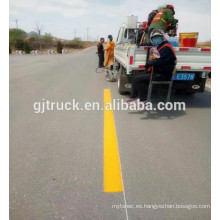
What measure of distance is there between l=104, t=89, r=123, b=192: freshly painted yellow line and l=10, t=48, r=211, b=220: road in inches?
2.7

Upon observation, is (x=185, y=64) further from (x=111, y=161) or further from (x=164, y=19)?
(x=111, y=161)

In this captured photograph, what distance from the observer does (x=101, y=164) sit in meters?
2.51

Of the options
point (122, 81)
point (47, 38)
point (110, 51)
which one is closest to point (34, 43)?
point (47, 38)

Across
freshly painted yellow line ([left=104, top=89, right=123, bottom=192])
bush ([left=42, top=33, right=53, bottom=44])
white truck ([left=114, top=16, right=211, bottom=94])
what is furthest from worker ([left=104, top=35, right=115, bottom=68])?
bush ([left=42, top=33, right=53, bottom=44])

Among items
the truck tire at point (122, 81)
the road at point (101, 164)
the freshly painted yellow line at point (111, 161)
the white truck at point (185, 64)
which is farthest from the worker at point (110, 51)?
the freshly painted yellow line at point (111, 161)

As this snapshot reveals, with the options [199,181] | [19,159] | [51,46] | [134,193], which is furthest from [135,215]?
[51,46]

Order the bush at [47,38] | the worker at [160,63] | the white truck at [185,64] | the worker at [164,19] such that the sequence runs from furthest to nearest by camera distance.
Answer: the bush at [47,38], the worker at [164,19], the white truck at [185,64], the worker at [160,63]

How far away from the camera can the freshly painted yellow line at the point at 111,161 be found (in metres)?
2.16

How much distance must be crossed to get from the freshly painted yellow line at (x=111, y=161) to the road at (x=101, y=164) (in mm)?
67

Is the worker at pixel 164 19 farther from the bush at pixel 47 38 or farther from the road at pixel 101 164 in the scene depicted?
the bush at pixel 47 38

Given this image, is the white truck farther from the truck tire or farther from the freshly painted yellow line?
the freshly painted yellow line

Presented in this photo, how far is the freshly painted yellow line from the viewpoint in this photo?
2.16 metres

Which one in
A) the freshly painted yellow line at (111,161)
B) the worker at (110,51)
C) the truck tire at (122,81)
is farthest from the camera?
the worker at (110,51)

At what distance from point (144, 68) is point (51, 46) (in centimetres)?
6274
